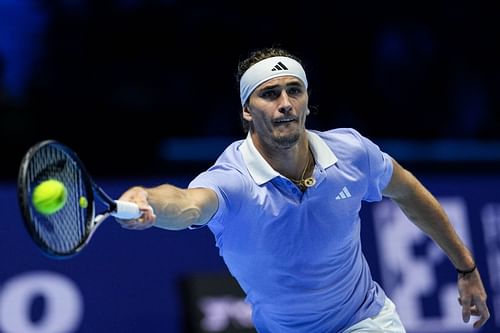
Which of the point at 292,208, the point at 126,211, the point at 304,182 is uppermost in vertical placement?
the point at 126,211

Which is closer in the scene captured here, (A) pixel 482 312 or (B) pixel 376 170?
(B) pixel 376 170

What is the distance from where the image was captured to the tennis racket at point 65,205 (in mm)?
4383

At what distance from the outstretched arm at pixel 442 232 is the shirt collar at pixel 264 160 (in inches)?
24.9

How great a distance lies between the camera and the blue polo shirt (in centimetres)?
549

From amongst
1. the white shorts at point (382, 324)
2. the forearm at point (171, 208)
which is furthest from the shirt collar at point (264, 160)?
the white shorts at point (382, 324)

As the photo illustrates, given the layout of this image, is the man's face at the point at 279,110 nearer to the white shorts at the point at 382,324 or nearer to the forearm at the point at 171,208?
the forearm at the point at 171,208

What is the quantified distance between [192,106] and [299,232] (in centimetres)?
597

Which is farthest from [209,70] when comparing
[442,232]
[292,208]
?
[292,208]

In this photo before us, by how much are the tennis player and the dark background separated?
4.21 m

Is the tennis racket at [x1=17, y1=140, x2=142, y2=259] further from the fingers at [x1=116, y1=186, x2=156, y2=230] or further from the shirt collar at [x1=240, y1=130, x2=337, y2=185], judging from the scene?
the shirt collar at [x1=240, y1=130, x2=337, y2=185]

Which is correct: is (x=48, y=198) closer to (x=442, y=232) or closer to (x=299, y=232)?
(x=299, y=232)

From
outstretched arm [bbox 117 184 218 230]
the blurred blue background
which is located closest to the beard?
outstretched arm [bbox 117 184 218 230]

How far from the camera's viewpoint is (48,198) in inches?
176

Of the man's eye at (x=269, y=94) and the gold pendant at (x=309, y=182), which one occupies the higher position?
the man's eye at (x=269, y=94)
